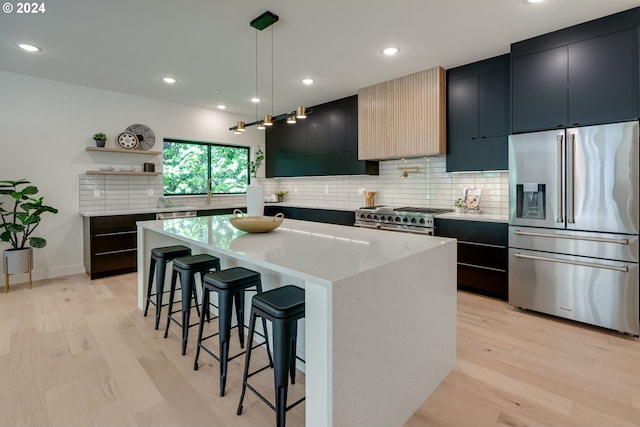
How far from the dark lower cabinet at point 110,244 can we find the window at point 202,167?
43.9 inches

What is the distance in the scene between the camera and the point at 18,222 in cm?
411

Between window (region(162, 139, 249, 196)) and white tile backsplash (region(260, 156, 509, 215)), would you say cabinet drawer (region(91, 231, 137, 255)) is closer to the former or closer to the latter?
window (region(162, 139, 249, 196))

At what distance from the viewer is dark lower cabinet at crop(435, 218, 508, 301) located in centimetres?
335

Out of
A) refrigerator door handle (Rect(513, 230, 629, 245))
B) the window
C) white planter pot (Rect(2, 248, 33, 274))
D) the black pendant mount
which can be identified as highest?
the black pendant mount

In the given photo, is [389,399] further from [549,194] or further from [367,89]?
[367,89]

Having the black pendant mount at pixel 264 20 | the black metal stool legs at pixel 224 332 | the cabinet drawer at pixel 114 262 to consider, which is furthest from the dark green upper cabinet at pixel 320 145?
the black metal stool legs at pixel 224 332

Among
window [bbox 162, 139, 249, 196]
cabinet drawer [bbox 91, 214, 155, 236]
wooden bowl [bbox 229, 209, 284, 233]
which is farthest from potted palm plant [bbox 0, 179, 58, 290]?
wooden bowl [bbox 229, 209, 284, 233]

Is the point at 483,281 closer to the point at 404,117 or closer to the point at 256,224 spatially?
the point at 404,117

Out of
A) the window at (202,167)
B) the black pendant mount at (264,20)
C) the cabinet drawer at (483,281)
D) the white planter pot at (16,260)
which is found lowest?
the cabinet drawer at (483,281)

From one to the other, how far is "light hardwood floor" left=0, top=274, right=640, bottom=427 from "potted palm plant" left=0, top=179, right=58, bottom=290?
958 millimetres

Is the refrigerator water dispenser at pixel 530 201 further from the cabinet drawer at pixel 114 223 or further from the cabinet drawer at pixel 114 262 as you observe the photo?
the cabinet drawer at pixel 114 262

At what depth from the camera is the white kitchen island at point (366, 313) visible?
1.30 metres

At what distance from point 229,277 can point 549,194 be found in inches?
111

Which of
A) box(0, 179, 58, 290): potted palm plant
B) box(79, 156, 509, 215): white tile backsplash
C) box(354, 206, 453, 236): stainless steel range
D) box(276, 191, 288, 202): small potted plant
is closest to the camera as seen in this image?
box(0, 179, 58, 290): potted palm plant
